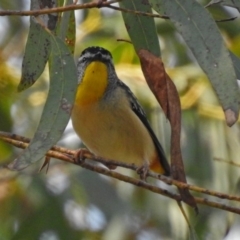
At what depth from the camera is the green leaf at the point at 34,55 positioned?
2.12 metres

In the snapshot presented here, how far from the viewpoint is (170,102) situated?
6.63 ft

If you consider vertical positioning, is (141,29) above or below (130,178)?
above

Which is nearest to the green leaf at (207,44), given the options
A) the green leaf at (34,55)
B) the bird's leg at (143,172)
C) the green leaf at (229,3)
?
the green leaf at (229,3)

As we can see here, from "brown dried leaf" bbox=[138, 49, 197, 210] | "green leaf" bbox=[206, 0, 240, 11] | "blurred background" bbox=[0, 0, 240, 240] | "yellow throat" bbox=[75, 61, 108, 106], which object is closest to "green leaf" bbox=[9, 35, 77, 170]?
"brown dried leaf" bbox=[138, 49, 197, 210]

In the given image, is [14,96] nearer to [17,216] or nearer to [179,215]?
[17,216]

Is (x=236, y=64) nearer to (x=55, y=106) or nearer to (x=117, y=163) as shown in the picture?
(x=117, y=163)

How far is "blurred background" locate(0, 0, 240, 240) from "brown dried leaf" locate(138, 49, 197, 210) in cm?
142

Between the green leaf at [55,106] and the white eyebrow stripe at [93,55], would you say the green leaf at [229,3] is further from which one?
the white eyebrow stripe at [93,55]

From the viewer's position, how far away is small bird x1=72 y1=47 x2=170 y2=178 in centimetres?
318

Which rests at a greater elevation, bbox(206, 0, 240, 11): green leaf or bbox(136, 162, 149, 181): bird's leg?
bbox(206, 0, 240, 11): green leaf

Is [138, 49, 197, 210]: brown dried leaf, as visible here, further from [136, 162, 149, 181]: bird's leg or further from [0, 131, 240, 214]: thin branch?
[136, 162, 149, 181]: bird's leg

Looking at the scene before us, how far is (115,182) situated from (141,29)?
74.3 inches

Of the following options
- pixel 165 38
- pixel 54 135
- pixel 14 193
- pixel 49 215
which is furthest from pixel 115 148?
pixel 54 135

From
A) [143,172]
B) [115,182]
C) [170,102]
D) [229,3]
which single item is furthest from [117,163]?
[115,182]
